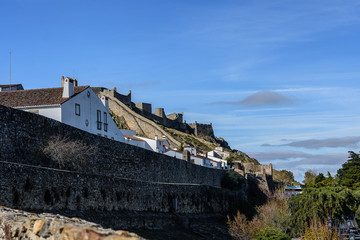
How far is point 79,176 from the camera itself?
26312mm

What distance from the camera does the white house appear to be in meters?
41.2

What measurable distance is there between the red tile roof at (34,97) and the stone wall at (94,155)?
758 centimetres

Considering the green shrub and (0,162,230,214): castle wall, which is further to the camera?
the green shrub

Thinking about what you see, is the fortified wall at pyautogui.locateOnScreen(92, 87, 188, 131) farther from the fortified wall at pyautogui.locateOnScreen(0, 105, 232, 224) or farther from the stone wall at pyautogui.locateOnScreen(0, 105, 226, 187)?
the fortified wall at pyautogui.locateOnScreen(0, 105, 232, 224)

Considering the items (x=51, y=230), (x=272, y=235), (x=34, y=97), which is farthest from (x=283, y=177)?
(x=51, y=230)

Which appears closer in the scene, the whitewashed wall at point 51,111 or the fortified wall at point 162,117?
the whitewashed wall at point 51,111

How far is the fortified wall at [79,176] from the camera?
2116 centimetres

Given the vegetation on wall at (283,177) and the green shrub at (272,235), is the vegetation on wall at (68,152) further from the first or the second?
the vegetation on wall at (283,177)

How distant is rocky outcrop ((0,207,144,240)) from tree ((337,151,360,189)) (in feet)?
173

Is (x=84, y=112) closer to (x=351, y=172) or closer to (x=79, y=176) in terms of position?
(x=79, y=176)

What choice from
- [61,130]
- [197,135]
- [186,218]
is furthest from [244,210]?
[197,135]

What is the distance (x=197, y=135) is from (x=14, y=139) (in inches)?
5596

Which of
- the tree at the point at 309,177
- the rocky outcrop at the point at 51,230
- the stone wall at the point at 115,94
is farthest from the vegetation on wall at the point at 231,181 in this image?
the rocky outcrop at the point at 51,230

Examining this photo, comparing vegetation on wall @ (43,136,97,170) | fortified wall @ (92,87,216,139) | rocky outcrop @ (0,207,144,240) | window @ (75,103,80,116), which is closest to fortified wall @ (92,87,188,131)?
fortified wall @ (92,87,216,139)
